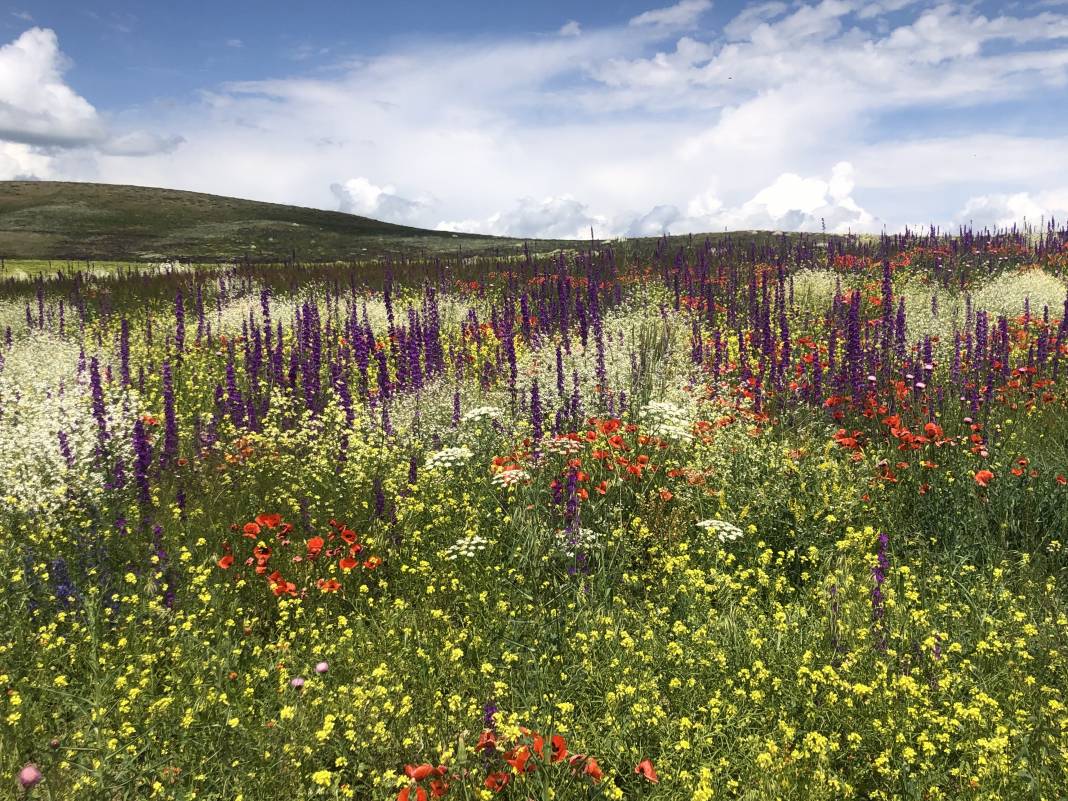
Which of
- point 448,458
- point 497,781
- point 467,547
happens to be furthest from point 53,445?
point 497,781

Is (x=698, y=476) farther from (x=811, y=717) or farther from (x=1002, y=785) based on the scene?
(x=1002, y=785)

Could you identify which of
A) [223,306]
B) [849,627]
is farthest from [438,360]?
[223,306]

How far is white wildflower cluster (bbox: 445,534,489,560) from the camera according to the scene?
4358 millimetres

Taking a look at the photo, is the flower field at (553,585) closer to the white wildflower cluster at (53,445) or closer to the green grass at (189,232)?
the white wildflower cluster at (53,445)

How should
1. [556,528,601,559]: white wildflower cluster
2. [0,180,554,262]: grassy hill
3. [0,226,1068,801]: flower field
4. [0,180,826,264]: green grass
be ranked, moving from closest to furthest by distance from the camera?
[0,226,1068,801]: flower field, [556,528,601,559]: white wildflower cluster, [0,180,826,264]: green grass, [0,180,554,262]: grassy hill

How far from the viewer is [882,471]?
5613 millimetres

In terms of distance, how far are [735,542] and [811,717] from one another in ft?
6.35

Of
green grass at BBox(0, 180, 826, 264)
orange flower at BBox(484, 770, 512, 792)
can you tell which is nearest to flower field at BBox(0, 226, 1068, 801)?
orange flower at BBox(484, 770, 512, 792)

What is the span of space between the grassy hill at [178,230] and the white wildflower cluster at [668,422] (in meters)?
40.2

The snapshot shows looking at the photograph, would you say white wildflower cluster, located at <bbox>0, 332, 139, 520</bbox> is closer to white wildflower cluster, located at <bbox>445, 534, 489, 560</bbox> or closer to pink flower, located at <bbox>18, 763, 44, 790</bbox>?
pink flower, located at <bbox>18, 763, 44, 790</bbox>

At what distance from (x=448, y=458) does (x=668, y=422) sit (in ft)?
7.31

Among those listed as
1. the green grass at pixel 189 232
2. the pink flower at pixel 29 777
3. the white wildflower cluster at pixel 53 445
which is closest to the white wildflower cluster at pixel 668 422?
the pink flower at pixel 29 777

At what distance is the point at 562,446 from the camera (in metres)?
5.70

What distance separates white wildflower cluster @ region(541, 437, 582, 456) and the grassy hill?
40762mm
